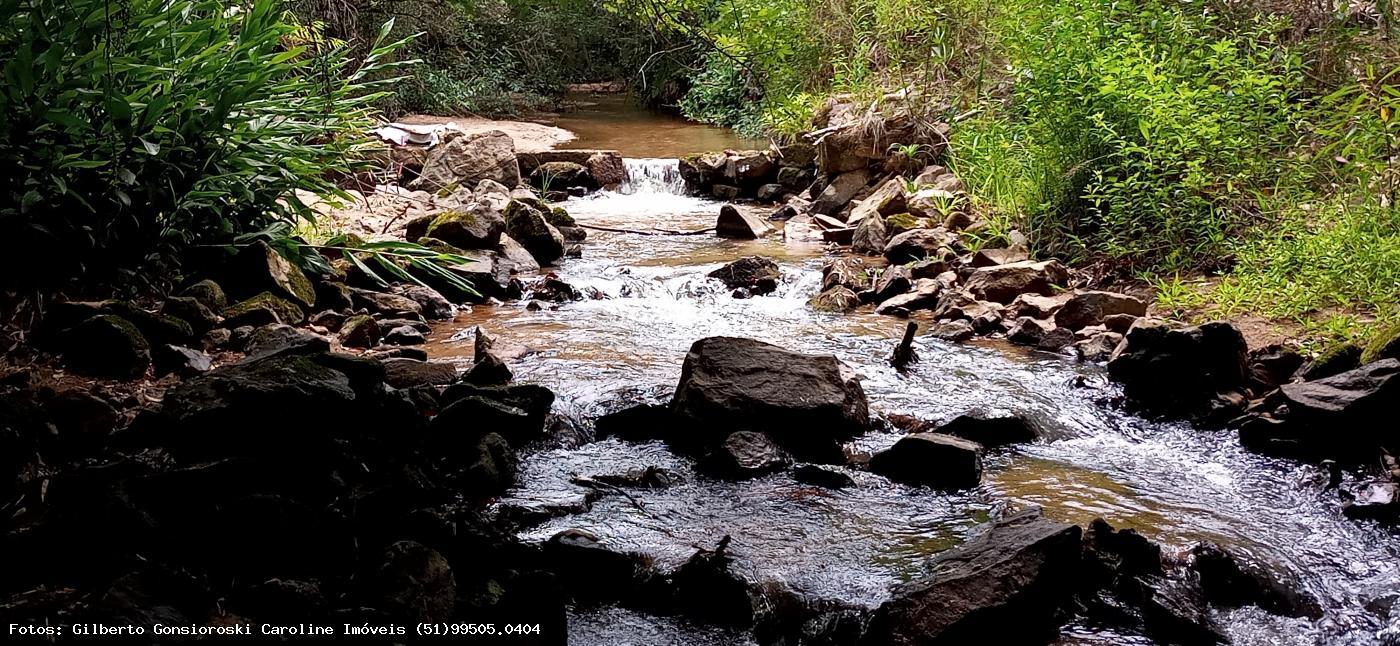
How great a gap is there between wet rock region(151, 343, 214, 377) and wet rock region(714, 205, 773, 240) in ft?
18.2

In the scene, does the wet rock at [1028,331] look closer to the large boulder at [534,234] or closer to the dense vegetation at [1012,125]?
the dense vegetation at [1012,125]

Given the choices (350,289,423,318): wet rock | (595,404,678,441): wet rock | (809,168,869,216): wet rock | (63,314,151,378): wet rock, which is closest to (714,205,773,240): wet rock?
(809,168,869,216): wet rock

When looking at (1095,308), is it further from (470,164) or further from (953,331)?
(470,164)

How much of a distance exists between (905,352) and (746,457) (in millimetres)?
1804

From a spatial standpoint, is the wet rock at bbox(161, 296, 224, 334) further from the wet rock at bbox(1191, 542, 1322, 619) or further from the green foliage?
the wet rock at bbox(1191, 542, 1322, 619)

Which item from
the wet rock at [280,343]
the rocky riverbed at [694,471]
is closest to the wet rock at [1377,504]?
the rocky riverbed at [694,471]

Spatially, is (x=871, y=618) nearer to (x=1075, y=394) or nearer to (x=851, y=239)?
(x=1075, y=394)

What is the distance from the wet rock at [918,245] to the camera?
7.51m

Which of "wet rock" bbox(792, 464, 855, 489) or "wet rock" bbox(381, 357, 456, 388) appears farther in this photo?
"wet rock" bbox(381, 357, 456, 388)

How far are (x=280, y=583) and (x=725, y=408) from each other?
204cm

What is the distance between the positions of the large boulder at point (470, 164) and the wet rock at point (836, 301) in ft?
14.5

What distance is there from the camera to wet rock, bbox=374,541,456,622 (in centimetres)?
255

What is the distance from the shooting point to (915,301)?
6668 mm

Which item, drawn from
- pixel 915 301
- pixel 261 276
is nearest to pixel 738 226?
pixel 915 301
